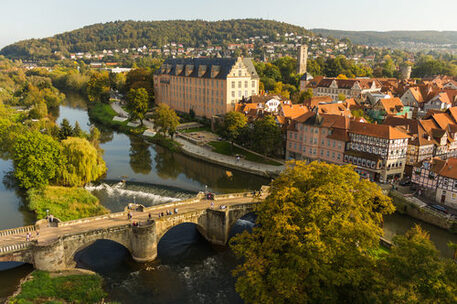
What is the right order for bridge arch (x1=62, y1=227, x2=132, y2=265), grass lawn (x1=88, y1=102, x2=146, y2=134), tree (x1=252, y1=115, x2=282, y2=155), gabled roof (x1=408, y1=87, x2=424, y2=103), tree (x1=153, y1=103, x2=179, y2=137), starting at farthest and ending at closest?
grass lawn (x1=88, y1=102, x2=146, y2=134) < gabled roof (x1=408, y1=87, x2=424, y2=103) < tree (x1=153, y1=103, x2=179, y2=137) < tree (x1=252, y1=115, x2=282, y2=155) < bridge arch (x1=62, y1=227, x2=132, y2=265)

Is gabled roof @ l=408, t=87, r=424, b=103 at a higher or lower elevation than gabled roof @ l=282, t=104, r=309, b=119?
higher

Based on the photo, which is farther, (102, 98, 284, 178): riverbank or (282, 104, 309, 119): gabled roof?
(282, 104, 309, 119): gabled roof

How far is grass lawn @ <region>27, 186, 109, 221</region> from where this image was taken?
1650 inches

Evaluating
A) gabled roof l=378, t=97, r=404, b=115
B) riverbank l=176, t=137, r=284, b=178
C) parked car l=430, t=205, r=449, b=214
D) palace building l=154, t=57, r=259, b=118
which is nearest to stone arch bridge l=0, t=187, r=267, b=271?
riverbank l=176, t=137, r=284, b=178

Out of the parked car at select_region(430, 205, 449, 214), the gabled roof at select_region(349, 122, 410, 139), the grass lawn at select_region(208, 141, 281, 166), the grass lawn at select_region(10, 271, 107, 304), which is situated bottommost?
the grass lawn at select_region(10, 271, 107, 304)

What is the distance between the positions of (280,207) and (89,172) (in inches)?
1324

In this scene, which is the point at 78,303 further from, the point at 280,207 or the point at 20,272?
the point at 280,207

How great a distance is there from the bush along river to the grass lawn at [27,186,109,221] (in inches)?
63.6

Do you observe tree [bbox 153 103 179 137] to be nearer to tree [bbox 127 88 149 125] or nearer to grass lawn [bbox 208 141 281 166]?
grass lawn [bbox 208 141 281 166]

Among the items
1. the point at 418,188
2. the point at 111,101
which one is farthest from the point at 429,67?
the point at 111,101

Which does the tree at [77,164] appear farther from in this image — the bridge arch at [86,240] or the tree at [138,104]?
the tree at [138,104]

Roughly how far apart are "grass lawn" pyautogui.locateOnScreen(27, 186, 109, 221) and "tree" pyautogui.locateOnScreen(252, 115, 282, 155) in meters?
29.6

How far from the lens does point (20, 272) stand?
31453 mm

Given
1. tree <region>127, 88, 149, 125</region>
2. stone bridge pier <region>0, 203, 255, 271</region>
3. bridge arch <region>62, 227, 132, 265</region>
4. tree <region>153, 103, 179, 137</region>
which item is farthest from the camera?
tree <region>127, 88, 149, 125</region>
